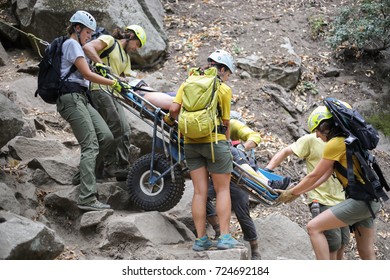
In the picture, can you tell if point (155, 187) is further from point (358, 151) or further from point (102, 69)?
point (358, 151)

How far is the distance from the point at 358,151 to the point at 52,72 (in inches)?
152

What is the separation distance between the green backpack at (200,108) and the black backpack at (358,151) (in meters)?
1.30

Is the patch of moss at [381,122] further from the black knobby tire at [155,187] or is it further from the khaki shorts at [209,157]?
the khaki shorts at [209,157]

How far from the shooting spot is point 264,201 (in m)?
7.43

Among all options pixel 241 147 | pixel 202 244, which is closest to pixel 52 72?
pixel 241 147

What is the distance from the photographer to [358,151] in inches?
249

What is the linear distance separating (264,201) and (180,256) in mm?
1263

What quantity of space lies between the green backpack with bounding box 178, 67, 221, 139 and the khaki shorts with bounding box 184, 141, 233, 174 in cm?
20

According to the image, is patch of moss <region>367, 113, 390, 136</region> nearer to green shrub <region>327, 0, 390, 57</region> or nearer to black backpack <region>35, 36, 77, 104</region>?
green shrub <region>327, 0, 390, 57</region>

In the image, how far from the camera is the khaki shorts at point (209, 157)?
6.91m

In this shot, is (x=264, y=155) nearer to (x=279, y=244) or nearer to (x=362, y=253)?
(x=279, y=244)

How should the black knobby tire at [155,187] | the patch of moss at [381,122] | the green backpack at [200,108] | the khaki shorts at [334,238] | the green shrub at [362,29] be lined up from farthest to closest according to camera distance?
the green shrub at [362,29] < the patch of moss at [381,122] < the black knobby tire at [155,187] < the khaki shorts at [334,238] < the green backpack at [200,108]

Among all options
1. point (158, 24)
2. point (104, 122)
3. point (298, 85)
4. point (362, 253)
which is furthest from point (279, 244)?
point (158, 24)

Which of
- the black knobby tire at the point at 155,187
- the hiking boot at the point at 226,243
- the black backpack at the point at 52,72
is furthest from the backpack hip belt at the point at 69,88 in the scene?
the hiking boot at the point at 226,243
